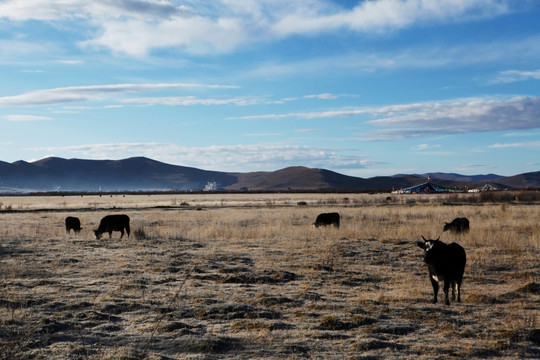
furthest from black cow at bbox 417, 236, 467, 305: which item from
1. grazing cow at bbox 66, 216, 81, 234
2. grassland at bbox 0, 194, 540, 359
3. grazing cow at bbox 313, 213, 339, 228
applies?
grazing cow at bbox 66, 216, 81, 234

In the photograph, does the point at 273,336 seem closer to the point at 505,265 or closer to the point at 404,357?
the point at 404,357

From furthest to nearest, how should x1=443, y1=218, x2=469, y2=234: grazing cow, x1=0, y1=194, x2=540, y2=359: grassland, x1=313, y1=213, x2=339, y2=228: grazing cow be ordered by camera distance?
x1=313, y1=213, x2=339, y2=228: grazing cow
x1=443, y1=218, x2=469, y2=234: grazing cow
x1=0, y1=194, x2=540, y2=359: grassland

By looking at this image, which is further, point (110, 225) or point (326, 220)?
point (326, 220)

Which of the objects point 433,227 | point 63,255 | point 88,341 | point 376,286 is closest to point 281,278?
point 376,286

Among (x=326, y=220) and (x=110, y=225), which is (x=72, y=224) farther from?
(x=326, y=220)

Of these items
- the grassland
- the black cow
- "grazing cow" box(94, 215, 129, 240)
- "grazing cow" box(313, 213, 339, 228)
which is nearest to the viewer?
the grassland

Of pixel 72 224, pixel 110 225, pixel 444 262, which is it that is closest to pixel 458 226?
pixel 444 262

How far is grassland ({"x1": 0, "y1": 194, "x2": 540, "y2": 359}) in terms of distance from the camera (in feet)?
28.8

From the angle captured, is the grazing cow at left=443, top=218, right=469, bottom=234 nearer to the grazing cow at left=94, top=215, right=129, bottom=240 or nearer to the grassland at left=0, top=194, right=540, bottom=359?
the grassland at left=0, top=194, right=540, bottom=359

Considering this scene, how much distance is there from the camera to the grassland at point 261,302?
Result: 8781 mm

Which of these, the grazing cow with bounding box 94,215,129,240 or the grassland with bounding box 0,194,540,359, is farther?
the grazing cow with bounding box 94,215,129,240

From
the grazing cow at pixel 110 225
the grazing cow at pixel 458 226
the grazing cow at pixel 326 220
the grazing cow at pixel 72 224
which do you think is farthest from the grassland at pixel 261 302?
the grazing cow at pixel 326 220

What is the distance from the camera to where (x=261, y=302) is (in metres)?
11.9

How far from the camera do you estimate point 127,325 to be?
1018 centimetres
